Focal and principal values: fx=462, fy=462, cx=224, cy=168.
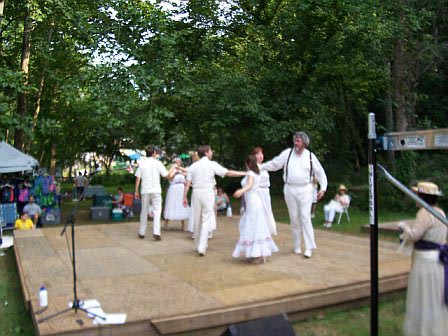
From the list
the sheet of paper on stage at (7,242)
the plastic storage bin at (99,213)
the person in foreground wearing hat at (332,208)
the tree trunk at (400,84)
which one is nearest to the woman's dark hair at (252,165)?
the person in foreground wearing hat at (332,208)

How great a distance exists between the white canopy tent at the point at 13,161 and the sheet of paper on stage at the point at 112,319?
10846 millimetres

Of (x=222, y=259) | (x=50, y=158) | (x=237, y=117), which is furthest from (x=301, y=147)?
(x=50, y=158)

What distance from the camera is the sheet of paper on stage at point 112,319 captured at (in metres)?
4.45

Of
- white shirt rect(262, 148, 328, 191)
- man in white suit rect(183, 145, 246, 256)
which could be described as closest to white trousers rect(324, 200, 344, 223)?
white shirt rect(262, 148, 328, 191)

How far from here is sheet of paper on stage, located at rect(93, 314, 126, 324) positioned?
14.6 feet

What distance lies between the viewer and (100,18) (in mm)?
13516

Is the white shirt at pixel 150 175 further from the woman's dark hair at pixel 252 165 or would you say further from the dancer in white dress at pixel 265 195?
the woman's dark hair at pixel 252 165

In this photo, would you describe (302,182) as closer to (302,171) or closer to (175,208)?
(302,171)

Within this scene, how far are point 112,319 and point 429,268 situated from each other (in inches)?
121

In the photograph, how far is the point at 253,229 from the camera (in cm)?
685

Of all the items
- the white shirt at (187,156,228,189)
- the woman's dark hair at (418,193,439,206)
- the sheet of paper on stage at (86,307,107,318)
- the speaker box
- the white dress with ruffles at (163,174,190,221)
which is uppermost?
the white shirt at (187,156,228,189)

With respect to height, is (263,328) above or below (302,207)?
below

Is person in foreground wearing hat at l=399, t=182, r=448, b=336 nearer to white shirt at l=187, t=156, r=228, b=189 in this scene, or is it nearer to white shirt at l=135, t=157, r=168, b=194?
white shirt at l=187, t=156, r=228, b=189

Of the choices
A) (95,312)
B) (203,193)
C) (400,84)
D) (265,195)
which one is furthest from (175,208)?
(400,84)
